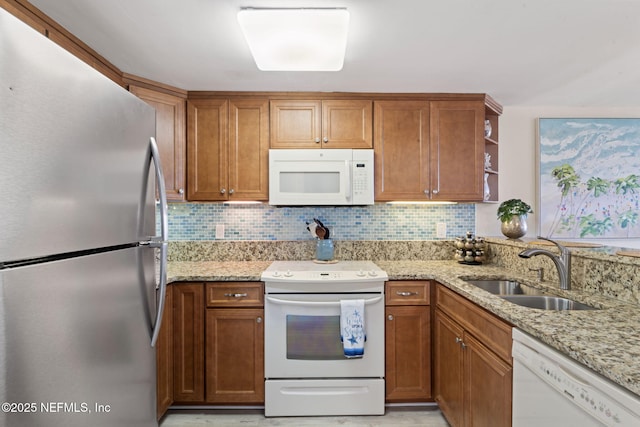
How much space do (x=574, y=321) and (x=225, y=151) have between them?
2.19 m

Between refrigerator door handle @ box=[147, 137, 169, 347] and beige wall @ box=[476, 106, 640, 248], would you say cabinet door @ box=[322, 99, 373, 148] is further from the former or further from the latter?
refrigerator door handle @ box=[147, 137, 169, 347]

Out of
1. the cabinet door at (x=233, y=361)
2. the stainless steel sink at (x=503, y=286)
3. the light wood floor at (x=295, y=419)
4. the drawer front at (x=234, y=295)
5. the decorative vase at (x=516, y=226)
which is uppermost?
the decorative vase at (x=516, y=226)

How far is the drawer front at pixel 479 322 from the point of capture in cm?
127

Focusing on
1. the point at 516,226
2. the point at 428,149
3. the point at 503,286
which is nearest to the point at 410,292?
the point at 503,286

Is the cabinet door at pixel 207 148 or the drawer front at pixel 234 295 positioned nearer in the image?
the drawer front at pixel 234 295

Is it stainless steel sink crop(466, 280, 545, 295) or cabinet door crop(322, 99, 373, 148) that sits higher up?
cabinet door crop(322, 99, 373, 148)

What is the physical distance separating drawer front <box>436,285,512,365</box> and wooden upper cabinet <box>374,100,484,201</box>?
2.60 ft

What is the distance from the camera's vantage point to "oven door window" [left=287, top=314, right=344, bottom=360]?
1.97m

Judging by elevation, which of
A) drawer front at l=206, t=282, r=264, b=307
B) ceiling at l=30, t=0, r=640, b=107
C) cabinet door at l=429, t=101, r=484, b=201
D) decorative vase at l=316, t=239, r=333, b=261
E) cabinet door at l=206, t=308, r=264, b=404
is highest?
ceiling at l=30, t=0, r=640, b=107

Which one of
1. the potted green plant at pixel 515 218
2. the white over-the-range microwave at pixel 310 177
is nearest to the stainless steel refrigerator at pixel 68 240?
the white over-the-range microwave at pixel 310 177

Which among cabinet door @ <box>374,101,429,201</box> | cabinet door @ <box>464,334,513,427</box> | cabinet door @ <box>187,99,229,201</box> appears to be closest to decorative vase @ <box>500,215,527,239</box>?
cabinet door @ <box>374,101,429,201</box>

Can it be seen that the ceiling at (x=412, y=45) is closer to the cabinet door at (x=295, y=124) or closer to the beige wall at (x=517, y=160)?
the cabinet door at (x=295, y=124)

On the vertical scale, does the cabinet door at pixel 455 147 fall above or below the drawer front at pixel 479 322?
above

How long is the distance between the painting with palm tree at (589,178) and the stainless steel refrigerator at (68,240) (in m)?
2.97
